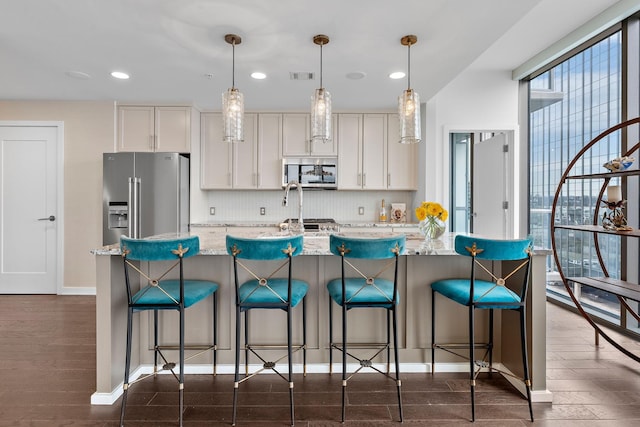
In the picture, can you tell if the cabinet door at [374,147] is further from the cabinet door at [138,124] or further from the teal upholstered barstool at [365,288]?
the cabinet door at [138,124]

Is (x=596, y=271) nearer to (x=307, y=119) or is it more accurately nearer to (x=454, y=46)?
(x=454, y=46)

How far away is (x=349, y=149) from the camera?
4617mm

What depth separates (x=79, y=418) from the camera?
1894 mm

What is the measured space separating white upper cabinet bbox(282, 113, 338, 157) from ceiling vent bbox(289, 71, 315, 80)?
1168 millimetres

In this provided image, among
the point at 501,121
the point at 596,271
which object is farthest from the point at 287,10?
the point at 596,271

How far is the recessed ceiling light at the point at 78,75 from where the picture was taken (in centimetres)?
334

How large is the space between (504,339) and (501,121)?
3.02m

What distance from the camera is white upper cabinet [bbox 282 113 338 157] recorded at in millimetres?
4590

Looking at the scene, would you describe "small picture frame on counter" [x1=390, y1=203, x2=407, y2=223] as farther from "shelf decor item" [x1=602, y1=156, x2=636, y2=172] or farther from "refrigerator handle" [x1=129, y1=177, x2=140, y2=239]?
"refrigerator handle" [x1=129, y1=177, x2=140, y2=239]

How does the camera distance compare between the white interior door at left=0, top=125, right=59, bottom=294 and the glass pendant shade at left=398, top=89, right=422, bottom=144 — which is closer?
the glass pendant shade at left=398, top=89, right=422, bottom=144

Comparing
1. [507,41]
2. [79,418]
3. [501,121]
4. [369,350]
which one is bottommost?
[79,418]

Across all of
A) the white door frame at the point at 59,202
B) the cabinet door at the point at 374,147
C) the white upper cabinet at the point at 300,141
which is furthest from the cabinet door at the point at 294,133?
the white door frame at the point at 59,202

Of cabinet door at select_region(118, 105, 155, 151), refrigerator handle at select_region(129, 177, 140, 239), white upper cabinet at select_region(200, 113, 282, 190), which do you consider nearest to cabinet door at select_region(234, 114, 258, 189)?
white upper cabinet at select_region(200, 113, 282, 190)

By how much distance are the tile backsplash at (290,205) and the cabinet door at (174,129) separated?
0.86 m
